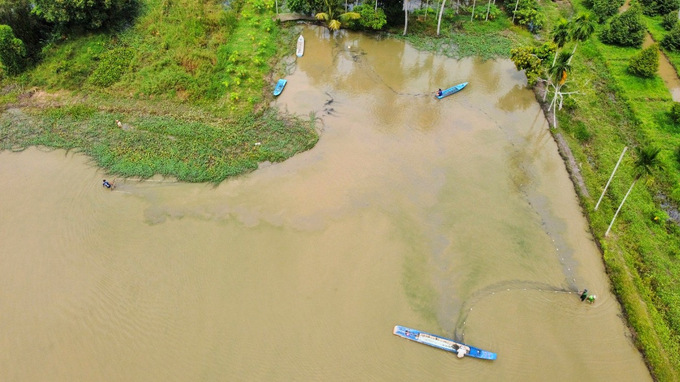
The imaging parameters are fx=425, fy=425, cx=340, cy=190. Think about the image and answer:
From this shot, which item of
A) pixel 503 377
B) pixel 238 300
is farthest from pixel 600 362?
pixel 238 300

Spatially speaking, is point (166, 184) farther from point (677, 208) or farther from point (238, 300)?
point (677, 208)

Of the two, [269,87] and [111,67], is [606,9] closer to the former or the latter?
[269,87]

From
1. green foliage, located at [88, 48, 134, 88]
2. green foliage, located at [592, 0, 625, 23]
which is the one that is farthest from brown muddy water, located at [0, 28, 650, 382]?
green foliage, located at [592, 0, 625, 23]

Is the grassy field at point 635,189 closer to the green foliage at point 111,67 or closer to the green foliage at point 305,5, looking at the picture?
the green foliage at point 305,5

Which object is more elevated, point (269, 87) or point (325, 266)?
point (269, 87)

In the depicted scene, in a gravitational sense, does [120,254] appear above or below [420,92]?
below

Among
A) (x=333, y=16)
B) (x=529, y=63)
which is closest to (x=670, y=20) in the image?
(x=529, y=63)
